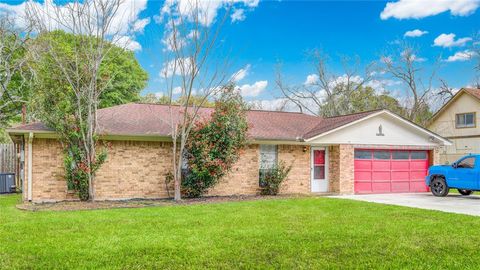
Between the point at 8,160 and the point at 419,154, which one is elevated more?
the point at 419,154

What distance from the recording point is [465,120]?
99.0 feet

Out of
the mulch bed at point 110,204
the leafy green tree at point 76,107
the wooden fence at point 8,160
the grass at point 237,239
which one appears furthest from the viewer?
the wooden fence at point 8,160

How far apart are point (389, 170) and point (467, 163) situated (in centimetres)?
381

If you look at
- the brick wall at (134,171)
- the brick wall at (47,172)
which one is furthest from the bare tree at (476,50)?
the brick wall at (47,172)

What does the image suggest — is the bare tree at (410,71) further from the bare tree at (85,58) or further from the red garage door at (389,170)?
the bare tree at (85,58)

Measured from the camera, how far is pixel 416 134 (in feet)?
68.5

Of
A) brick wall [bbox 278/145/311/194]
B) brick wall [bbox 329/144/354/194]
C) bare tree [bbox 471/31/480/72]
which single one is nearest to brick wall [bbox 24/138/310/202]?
brick wall [bbox 278/145/311/194]

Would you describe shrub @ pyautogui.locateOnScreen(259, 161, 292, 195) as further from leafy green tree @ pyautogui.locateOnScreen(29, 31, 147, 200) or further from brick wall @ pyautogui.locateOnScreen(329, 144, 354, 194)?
leafy green tree @ pyautogui.locateOnScreen(29, 31, 147, 200)

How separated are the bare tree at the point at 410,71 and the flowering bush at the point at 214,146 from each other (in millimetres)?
27031

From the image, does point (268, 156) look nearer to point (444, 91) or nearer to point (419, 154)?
point (419, 154)

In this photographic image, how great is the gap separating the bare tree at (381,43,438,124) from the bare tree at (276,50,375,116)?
6.08 ft

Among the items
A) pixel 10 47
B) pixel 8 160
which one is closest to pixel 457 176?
pixel 8 160

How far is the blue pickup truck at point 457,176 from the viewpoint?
55.2 ft

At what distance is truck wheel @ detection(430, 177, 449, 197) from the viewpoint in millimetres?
18191
